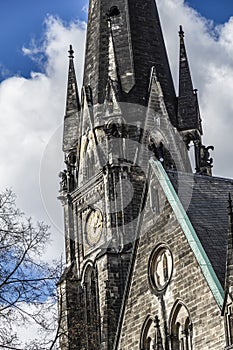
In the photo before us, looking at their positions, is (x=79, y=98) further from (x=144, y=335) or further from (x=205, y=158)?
(x=144, y=335)

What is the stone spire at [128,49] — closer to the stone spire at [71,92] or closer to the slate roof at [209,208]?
the stone spire at [71,92]

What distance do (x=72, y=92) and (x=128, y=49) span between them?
3168 mm

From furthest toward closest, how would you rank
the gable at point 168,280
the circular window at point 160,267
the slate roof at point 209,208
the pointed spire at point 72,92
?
the pointed spire at point 72,92 < the circular window at point 160,267 < the slate roof at point 209,208 < the gable at point 168,280

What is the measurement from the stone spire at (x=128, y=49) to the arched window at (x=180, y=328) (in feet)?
57.2

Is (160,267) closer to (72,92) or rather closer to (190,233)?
(190,233)

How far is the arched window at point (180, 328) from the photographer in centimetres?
2556

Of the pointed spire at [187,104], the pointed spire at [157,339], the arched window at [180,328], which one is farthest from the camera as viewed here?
the pointed spire at [187,104]

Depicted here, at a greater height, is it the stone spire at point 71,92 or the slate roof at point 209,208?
the stone spire at point 71,92

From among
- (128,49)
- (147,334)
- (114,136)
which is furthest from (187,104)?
(147,334)

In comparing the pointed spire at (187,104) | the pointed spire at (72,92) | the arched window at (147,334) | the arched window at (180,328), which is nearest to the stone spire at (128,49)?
the pointed spire at (187,104)

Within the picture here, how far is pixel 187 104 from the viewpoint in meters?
43.6

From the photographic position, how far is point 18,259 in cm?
2081

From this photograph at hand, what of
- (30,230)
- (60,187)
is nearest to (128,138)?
(60,187)

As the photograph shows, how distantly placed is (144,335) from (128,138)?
1554cm
